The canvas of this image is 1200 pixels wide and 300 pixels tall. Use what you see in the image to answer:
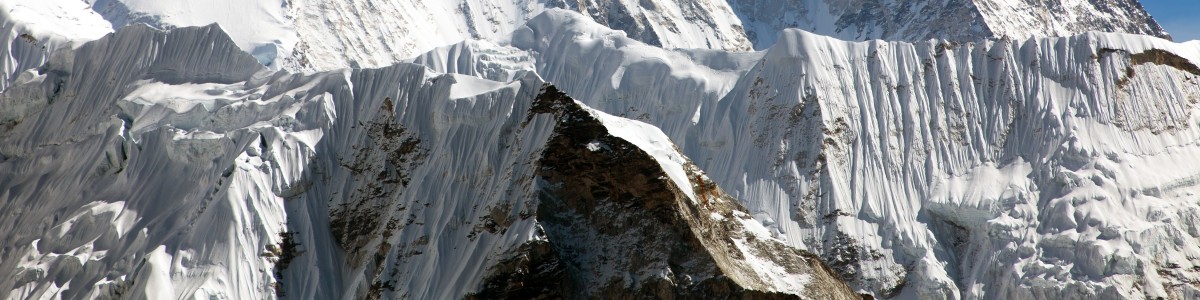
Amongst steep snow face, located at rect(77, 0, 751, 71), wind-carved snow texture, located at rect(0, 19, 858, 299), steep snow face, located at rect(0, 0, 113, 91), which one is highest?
wind-carved snow texture, located at rect(0, 19, 858, 299)

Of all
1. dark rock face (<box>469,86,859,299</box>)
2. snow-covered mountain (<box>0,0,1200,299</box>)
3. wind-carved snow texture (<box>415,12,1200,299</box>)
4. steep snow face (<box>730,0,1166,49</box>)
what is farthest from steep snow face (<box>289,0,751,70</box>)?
dark rock face (<box>469,86,859,299</box>)

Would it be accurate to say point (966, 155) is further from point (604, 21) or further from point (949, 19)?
point (604, 21)

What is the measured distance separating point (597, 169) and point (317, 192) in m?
16.7

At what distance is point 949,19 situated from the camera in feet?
560

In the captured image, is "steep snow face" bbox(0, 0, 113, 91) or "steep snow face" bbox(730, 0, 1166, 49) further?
"steep snow face" bbox(730, 0, 1166, 49)

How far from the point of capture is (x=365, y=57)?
127m

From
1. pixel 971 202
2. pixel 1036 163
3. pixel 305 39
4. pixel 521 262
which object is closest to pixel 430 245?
pixel 521 262

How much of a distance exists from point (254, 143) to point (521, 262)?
1873 centimetres

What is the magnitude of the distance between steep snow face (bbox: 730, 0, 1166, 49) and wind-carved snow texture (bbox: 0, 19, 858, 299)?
372 feet

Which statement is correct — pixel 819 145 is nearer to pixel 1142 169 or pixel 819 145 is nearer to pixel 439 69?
pixel 1142 169

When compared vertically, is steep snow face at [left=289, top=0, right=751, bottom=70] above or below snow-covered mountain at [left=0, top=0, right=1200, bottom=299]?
below

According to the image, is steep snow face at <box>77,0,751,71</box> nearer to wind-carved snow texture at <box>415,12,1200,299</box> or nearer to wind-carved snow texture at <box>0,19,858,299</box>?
wind-carved snow texture at <box>415,12,1200,299</box>

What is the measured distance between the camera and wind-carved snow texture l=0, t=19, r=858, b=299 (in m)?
54.4

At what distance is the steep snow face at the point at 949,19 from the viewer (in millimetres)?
168750
